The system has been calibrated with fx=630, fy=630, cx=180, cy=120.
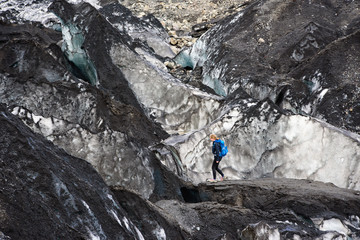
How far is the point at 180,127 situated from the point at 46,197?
30.5ft

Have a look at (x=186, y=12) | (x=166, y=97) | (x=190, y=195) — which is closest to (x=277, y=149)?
(x=190, y=195)

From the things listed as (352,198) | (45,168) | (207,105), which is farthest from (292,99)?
(45,168)

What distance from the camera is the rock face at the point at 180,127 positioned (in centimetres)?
546

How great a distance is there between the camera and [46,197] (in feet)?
16.7

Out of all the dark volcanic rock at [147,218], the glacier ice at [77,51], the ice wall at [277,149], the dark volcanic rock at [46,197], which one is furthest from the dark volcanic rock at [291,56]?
the dark volcanic rock at [46,197]

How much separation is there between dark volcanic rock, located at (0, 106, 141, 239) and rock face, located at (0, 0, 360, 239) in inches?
0.5

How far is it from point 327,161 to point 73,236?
6.90m

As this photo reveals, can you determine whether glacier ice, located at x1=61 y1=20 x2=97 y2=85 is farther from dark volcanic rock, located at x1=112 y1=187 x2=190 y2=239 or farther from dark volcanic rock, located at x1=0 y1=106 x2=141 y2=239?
dark volcanic rock, located at x1=0 y1=106 x2=141 y2=239

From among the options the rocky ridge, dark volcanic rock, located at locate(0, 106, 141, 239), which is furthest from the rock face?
the rocky ridge

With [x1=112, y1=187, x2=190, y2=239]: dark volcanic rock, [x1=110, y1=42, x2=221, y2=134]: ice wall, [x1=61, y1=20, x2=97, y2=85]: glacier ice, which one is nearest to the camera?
[x1=112, y1=187, x2=190, y2=239]: dark volcanic rock

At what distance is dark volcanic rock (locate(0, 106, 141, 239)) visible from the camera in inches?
186

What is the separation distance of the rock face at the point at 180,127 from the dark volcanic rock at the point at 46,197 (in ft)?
0.04

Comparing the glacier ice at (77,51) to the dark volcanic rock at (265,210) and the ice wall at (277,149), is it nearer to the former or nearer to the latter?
the ice wall at (277,149)

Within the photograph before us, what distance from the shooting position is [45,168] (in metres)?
5.30
